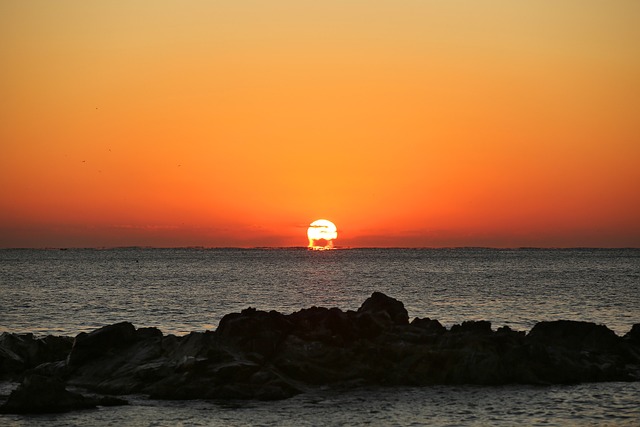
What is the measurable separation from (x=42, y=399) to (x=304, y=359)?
1102 cm

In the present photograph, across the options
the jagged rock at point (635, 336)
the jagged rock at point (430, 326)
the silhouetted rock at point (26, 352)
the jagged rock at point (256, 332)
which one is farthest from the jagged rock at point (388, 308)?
the silhouetted rock at point (26, 352)

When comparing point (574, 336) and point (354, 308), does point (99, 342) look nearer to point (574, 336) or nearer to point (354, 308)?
point (574, 336)

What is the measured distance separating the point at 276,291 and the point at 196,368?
82.0 meters

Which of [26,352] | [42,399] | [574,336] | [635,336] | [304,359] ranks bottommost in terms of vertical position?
[42,399]

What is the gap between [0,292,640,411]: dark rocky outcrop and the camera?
117 feet

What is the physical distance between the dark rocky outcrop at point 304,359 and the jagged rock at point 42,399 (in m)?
2.09

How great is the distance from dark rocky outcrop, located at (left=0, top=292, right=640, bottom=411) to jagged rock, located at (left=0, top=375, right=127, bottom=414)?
209cm

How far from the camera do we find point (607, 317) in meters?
70.8

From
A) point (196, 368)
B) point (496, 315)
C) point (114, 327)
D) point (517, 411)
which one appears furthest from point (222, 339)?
point (496, 315)

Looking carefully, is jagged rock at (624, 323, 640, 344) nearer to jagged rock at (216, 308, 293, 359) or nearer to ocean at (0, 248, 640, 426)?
ocean at (0, 248, 640, 426)

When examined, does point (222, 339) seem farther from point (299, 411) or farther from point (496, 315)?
point (496, 315)

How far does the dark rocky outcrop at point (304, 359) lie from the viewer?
1404 inches

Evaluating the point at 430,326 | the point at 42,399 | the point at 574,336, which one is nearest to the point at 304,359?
the point at 430,326

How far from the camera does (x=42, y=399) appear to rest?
32375 mm
